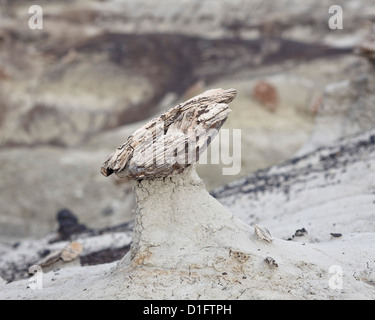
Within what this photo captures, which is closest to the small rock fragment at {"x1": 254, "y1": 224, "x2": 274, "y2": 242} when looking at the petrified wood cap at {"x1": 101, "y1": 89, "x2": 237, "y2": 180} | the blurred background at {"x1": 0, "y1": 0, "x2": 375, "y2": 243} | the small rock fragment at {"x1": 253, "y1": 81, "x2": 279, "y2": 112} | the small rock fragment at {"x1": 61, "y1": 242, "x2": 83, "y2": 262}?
the petrified wood cap at {"x1": 101, "y1": 89, "x2": 237, "y2": 180}

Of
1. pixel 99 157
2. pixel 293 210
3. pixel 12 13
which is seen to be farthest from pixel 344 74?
pixel 12 13

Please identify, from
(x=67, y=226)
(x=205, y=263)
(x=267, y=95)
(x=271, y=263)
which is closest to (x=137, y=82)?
(x=267, y=95)

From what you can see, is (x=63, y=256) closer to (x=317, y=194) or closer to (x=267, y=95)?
(x=317, y=194)

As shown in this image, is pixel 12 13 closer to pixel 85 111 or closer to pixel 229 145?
pixel 85 111

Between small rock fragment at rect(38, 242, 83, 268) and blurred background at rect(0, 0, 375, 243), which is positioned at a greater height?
blurred background at rect(0, 0, 375, 243)

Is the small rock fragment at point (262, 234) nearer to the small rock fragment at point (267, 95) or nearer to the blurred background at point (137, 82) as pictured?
the blurred background at point (137, 82)

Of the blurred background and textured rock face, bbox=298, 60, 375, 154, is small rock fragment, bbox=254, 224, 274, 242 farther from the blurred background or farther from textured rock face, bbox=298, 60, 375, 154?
the blurred background
